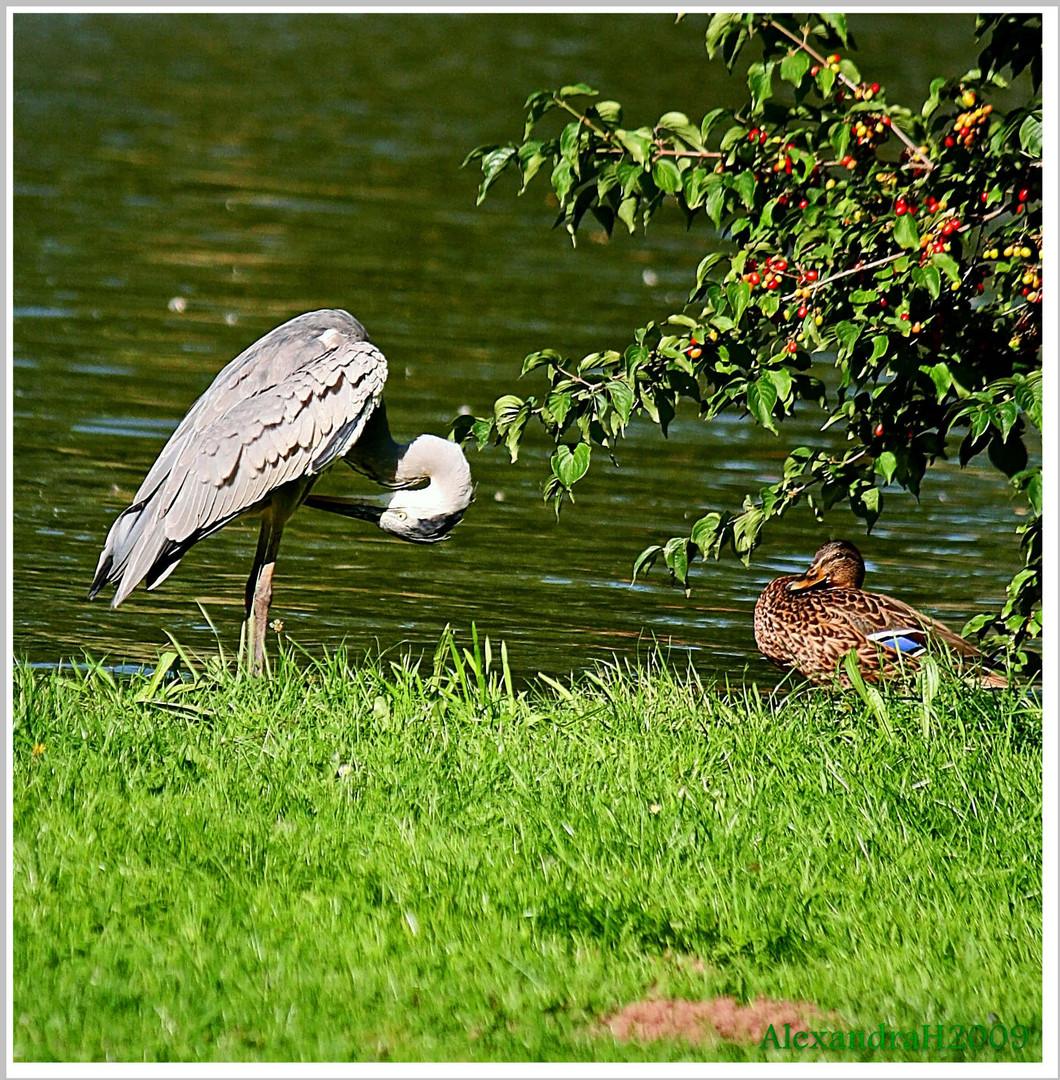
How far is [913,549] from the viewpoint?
10773 mm

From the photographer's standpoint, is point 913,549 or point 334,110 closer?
point 913,549

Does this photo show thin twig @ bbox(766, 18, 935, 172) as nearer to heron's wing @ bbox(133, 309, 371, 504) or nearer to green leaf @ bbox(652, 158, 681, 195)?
green leaf @ bbox(652, 158, 681, 195)

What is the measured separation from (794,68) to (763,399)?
3.63ft

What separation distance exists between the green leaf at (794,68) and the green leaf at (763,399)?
1.02 meters

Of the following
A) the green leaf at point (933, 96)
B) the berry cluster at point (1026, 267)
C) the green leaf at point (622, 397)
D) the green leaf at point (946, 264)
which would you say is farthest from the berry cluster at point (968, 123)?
the green leaf at point (622, 397)

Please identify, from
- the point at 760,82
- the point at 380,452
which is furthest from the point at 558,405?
the point at 380,452

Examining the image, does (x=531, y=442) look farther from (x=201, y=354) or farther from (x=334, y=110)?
(x=334, y=110)

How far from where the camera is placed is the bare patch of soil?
4.43m

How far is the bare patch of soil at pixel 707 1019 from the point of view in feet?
14.5

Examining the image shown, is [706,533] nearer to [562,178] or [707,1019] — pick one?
[562,178]

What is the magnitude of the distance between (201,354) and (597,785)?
861cm

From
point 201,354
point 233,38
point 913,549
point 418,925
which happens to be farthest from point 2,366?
point 233,38

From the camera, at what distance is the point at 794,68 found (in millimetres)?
5652

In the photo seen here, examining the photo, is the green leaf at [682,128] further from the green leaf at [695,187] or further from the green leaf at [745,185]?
the green leaf at [745,185]
